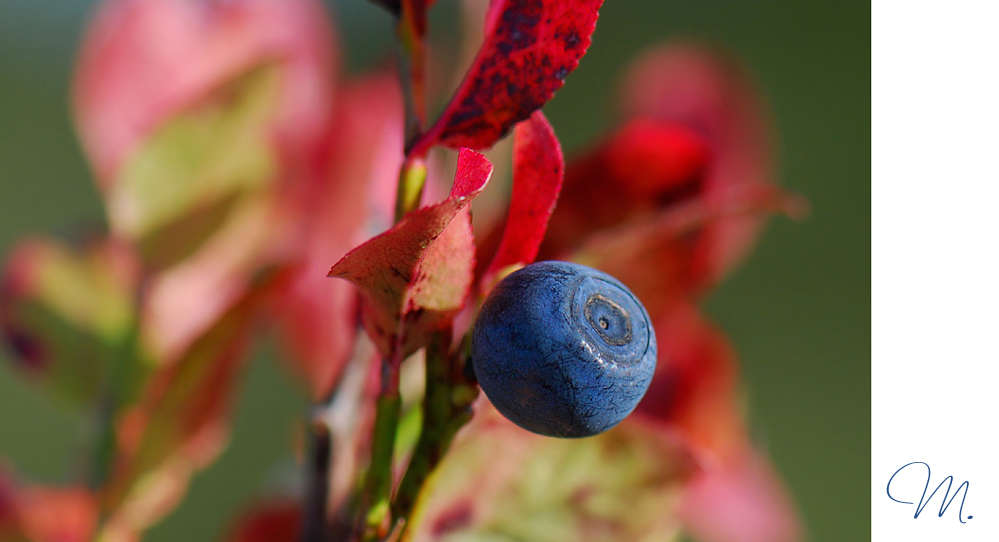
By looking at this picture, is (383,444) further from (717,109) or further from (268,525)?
(717,109)

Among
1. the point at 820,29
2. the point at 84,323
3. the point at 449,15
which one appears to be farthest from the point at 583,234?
the point at 820,29

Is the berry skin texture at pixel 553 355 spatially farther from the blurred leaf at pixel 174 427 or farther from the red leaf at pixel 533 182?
the blurred leaf at pixel 174 427

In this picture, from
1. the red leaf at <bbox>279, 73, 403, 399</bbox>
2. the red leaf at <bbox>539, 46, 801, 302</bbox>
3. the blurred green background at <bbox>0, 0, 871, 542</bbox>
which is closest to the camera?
the red leaf at <bbox>539, 46, 801, 302</bbox>

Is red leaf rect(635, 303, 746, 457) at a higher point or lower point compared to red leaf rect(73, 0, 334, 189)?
lower

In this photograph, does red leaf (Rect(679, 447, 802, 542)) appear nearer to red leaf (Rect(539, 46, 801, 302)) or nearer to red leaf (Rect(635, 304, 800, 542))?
red leaf (Rect(635, 304, 800, 542))

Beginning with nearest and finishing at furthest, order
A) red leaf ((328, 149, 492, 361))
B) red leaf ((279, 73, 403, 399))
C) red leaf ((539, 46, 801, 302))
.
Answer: red leaf ((328, 149, 492, 361)) < red leaf ((539, 46, 801, 302)) < red leaf ((279, 73, 403, 399))
